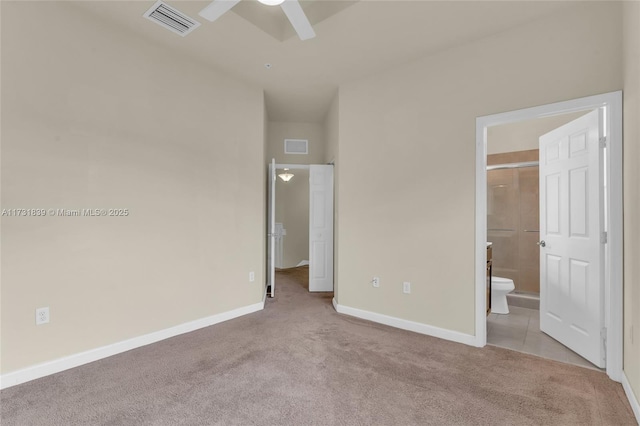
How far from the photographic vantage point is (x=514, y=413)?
5.77ft

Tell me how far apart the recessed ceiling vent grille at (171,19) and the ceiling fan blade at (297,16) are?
106 centimetres

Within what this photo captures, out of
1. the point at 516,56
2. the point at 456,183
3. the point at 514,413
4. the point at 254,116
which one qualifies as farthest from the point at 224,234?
the point at 516,56

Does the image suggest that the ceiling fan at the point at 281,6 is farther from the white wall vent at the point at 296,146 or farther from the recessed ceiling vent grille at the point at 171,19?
the white wall vent at the point at 296,146

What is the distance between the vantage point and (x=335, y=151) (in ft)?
13.0

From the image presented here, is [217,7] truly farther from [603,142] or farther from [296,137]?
[296,137]

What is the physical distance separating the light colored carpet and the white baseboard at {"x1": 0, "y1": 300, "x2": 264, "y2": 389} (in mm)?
60

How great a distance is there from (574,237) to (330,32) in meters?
2.88

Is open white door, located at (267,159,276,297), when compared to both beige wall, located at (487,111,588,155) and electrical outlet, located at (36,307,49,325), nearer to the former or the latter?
electrical outlet, located at (36,307,49,325)

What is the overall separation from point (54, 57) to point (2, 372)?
2.31 metres

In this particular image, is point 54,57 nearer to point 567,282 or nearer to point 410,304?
point 410,304

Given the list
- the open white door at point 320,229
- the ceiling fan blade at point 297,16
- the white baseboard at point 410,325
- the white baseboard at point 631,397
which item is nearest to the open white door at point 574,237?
the white baseboard at point 631,397

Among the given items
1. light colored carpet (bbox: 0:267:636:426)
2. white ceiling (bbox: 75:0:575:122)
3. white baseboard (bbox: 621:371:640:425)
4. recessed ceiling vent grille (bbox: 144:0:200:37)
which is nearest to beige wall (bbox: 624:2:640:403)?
white baseboard (bbox: 621:371:640:425)

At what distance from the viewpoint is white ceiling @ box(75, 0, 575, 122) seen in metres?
2.30

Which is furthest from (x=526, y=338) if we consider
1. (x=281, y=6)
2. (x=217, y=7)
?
(x=217, y=7)
